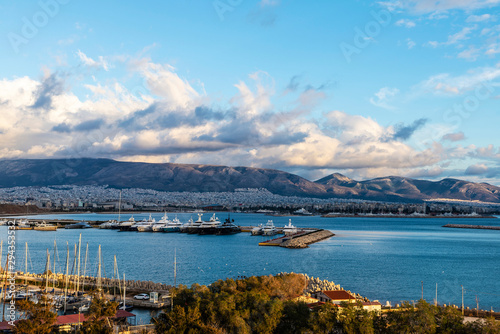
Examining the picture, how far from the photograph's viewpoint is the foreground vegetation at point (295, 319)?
17.2 m

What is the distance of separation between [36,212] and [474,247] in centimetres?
15974

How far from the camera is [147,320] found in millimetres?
25297

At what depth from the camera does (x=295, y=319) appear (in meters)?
18.4

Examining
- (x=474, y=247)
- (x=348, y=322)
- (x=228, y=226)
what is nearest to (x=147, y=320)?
(x=348, y=322)

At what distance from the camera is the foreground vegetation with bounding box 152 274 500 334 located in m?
17.2

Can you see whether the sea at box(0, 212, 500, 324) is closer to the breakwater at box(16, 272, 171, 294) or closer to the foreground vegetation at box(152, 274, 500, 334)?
the breakwater at box(16, 272, 171, 294)

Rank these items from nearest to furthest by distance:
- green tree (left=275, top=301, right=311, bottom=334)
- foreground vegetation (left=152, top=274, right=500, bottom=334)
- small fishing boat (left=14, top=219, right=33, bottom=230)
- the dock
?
foreground vegetation (left=152, top=274, right=500, bottom=334), green tree (left=275, top=301, right=311, bottom=334), the dock, small fishing boat (left=14, top=219, right=33, bottom=230)

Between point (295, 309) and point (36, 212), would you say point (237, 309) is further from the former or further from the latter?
point (36, 212)

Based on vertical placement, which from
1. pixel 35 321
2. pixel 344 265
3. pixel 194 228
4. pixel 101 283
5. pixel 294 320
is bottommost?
pixel 194 228

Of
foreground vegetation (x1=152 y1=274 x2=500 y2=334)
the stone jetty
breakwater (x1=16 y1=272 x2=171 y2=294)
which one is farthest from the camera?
the stone jetty

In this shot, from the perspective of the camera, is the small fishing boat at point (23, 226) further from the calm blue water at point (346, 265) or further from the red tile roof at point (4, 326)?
the red tile roof at point (4, 326)

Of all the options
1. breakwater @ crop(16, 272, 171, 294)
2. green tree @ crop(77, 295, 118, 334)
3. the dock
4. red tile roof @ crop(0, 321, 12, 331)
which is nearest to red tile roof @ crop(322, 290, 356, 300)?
breakwater @ crop(16, 272, 171, 294)

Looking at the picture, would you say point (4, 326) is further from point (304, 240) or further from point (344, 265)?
point (304, 240)

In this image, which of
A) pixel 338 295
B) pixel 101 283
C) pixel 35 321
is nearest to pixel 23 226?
pixel 101 283
